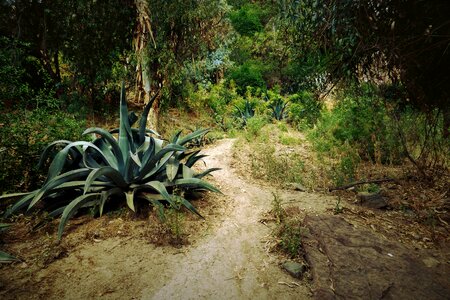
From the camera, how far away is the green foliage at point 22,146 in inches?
110

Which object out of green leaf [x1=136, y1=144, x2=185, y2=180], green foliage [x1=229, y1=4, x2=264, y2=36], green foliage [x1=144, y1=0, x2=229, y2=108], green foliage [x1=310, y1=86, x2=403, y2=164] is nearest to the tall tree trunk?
green foliage [x1=144, y1=0, x2=229, y2=108]

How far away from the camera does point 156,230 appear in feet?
7.95

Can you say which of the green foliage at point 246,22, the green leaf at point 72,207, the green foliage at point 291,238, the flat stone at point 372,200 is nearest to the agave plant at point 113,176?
the green leaf at point 72,207

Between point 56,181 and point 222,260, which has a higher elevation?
point 56,181

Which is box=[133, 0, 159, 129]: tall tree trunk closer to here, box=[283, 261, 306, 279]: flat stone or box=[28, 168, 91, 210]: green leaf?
box=[28, 168, 91, 210]: green leaf

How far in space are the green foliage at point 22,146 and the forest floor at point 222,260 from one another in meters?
0.49

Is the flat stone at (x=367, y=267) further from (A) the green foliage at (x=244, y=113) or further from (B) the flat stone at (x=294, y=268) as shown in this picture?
(A) the green foliage at (x=244, y=113)

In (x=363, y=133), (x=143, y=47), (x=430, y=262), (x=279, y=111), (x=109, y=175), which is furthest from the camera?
(x=279, y=111)

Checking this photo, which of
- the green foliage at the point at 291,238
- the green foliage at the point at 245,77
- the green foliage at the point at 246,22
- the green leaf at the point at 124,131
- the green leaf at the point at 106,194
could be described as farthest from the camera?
the green foliage at the point at 246,22

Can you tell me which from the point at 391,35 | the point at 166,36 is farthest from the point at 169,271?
the point at 166,36

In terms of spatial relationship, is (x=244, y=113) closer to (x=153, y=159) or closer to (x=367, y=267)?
(x=153, y=159)

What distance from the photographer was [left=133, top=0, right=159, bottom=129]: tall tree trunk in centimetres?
569

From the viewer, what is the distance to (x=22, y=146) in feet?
9.48

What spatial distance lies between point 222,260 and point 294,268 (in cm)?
56
